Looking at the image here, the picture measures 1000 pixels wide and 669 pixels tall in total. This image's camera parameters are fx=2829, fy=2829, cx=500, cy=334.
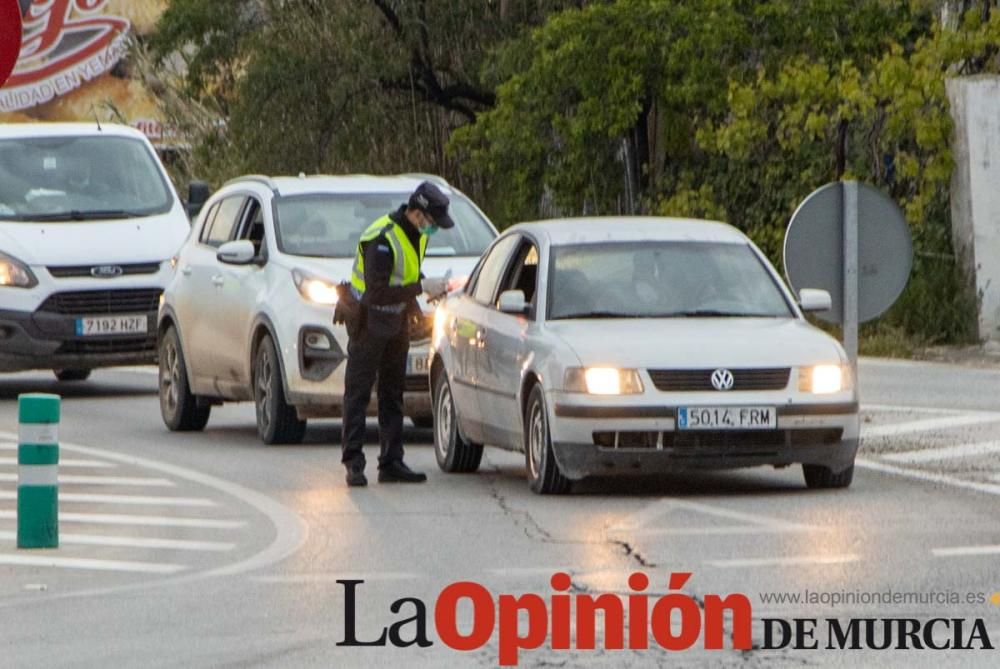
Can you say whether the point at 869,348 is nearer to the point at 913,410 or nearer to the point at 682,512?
the point at 913,410

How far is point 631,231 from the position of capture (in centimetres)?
1563

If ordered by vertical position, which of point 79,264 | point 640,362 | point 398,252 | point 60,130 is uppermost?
point 398,252

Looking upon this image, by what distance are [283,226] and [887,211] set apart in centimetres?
421

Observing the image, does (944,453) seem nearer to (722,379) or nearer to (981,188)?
(722,379)

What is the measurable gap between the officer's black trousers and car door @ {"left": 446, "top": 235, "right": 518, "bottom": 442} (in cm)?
41

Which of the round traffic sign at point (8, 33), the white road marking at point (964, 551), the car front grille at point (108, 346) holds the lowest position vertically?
the car front grille at point (108, 346)

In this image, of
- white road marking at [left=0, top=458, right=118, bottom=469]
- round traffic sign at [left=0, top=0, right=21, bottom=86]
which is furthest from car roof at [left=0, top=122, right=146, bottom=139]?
round traffic sign at [left=0, top=0, right=21, bottom=86]

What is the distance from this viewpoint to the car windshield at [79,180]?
76.0 ft

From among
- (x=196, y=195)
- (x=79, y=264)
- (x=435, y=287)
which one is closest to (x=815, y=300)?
(x=435, y=287)

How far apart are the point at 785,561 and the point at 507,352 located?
3.72 metres

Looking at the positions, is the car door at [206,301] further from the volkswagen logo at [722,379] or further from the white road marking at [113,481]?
the volkswagen logo at [722,379]

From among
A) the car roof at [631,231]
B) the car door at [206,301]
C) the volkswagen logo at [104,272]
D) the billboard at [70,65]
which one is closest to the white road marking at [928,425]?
the car roof at [631,231]

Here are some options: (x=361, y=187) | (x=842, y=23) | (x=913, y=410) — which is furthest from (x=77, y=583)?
(x=842, y=23)

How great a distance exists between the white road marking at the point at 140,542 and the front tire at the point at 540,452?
2.23 metres
